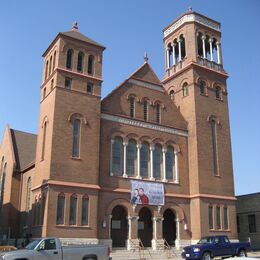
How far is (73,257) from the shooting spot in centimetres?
1780

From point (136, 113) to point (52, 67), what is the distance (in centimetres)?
862

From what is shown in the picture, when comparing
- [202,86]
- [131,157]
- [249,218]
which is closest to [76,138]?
[131,157]

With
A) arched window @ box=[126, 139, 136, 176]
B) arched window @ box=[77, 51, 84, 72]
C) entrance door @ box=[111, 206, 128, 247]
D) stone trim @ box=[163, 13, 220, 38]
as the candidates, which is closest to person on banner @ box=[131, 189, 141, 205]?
entrance door @ box=[111, 206, 128, 247]

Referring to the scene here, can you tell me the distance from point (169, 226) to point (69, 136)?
13760 millimetres

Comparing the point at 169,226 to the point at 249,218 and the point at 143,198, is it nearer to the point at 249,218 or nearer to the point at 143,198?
the point at 143,198

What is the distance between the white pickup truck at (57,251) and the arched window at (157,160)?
17.1m

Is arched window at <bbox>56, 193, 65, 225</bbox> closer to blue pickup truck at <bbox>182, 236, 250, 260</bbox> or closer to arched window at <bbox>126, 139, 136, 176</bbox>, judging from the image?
arched window at <bbox>126, 139, 136, 176</bbox>

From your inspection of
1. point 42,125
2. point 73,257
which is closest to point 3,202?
point 42,125

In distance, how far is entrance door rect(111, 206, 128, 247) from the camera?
111 feet

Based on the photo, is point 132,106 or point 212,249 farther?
point 132,106

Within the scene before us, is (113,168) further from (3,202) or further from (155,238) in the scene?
(3,202)

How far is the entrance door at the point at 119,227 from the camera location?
33.8 meters

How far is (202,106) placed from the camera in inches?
1529

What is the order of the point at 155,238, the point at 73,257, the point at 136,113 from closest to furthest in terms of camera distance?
the point at 73,257
the point at 155,238
the point at 136,113
